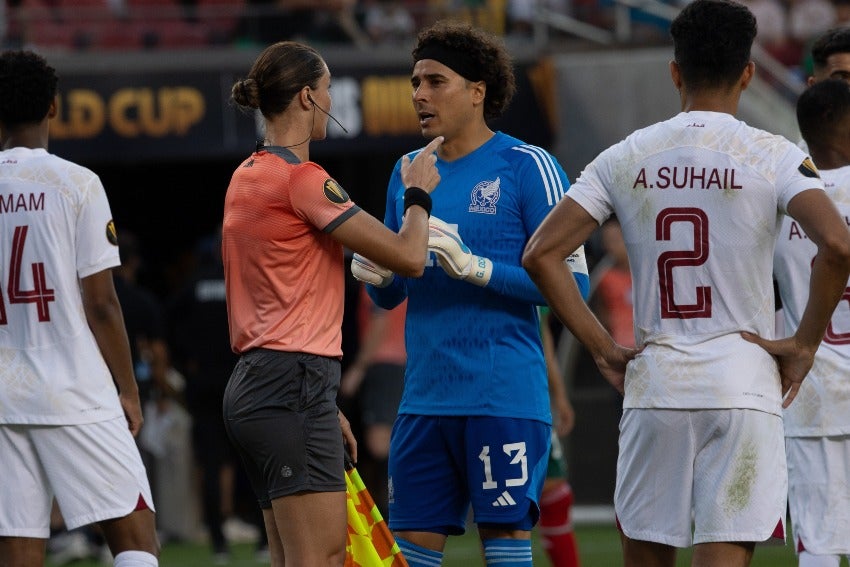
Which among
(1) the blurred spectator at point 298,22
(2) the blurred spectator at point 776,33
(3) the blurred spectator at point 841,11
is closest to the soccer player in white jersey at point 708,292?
(1) the blurred spectator at point 298,22

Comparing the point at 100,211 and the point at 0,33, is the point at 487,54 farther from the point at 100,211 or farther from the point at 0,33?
the point at 0,33

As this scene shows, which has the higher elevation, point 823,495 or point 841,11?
point 841,11

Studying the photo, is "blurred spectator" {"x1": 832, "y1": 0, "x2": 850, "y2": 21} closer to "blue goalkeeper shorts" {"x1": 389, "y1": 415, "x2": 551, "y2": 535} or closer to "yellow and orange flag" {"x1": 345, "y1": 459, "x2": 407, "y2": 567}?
"blue goalkeeper shorts" {"x1": 389, "y1": 415, "x2": 551, "y2": 535}

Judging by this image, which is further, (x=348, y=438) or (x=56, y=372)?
(x=56, y=372)

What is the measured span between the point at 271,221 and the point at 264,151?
27 centimetres

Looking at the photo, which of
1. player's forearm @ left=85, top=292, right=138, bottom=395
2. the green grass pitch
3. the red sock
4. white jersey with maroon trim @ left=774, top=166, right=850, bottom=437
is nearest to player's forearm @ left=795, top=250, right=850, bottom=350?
white jersey with maroon trim @ left=774, top=166, right=850, bottom=437

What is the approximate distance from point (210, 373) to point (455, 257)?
6.02 metres

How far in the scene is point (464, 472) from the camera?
219 inches

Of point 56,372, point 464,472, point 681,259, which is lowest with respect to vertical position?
point 464,472

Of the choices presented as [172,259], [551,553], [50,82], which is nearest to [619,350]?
[50,82]

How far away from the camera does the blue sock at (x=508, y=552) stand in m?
5.44

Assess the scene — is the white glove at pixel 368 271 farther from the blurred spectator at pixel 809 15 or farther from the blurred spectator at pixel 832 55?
the blurred spectator at pixel 809 15

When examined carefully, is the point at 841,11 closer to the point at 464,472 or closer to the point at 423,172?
the point at 464,472

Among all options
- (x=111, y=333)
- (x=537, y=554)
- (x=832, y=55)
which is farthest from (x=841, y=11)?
(x=111, y=333)
